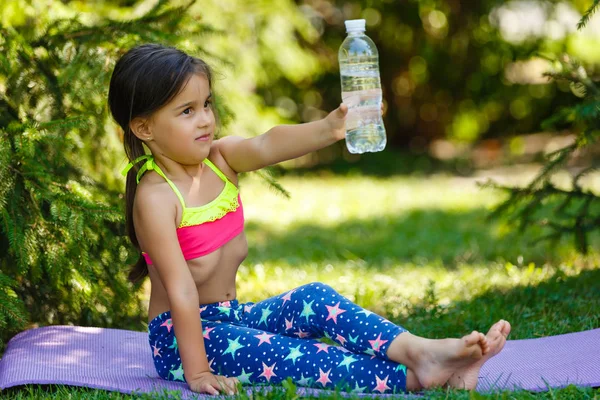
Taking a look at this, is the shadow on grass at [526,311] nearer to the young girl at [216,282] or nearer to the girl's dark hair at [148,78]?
the young girl at [216,282]

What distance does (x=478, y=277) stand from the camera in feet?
16.3

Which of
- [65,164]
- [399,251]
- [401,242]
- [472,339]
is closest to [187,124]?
[65,164]

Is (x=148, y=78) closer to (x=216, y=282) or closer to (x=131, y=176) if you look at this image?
(x=131, y=176)

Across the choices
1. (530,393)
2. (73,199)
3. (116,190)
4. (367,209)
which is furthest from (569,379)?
(367,209)

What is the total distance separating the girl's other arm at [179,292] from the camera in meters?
2.88

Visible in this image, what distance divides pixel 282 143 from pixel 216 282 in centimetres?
60

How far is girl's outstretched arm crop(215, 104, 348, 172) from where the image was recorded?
2.98 meters

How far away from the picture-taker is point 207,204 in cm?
315

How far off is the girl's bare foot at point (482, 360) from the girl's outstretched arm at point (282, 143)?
87 cm

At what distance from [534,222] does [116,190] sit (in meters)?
2.37

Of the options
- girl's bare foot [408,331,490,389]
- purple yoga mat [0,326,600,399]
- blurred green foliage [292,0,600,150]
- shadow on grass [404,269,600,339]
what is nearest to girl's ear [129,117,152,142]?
purple yoga mat [0,326,600,399]

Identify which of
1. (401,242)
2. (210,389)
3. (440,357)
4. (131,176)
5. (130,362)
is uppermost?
(131,176)

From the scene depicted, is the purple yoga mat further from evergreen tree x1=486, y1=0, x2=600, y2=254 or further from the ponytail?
evergreen tree x1=486, y1=0, x2=600, y2=254

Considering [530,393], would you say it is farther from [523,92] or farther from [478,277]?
[523,92]
